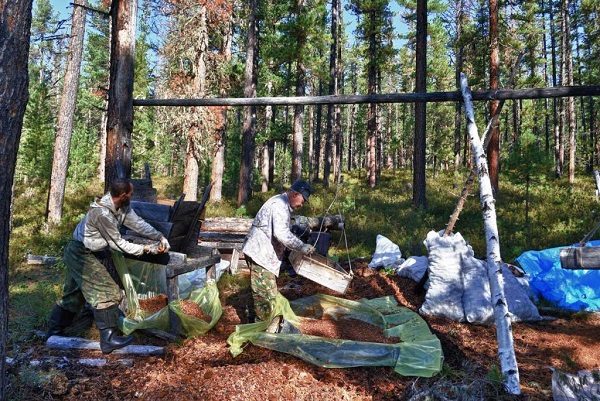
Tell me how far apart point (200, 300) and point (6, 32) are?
3823 millimetres

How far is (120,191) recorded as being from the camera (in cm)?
474

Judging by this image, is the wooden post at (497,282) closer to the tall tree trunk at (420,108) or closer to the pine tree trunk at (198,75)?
the tall tree trunk at (420,108)

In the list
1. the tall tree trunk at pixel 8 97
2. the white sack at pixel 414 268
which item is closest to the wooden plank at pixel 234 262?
the white sack at pixel 414 268

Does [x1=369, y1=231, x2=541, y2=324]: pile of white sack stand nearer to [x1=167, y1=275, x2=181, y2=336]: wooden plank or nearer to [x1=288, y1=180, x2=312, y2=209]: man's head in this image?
[x1=288, y1=180, x2=312, y2=209]: man's head

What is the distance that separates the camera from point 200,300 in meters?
5.82

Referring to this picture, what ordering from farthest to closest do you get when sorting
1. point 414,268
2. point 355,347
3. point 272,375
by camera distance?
point 414,268 < point 355,347 < point 272,375

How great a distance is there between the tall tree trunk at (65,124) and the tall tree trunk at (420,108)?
33.9ft

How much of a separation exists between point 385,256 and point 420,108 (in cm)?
610

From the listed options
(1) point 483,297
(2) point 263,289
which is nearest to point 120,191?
(2) point 263,289

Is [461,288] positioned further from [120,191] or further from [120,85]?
[120,85]

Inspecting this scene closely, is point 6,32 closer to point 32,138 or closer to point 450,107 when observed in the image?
point 32,138

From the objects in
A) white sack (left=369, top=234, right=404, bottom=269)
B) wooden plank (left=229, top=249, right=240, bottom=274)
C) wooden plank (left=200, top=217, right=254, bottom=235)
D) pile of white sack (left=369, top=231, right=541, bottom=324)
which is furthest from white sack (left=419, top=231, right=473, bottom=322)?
wooden plank (left=200, top=217, right=254, bottom=235)

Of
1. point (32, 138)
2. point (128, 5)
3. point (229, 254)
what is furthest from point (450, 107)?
point (128, 5)

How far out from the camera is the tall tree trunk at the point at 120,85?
5.84 metres
